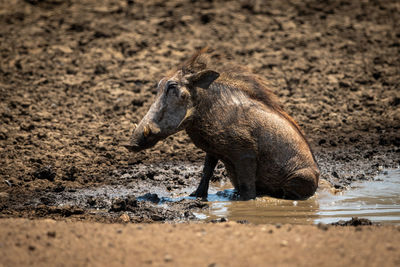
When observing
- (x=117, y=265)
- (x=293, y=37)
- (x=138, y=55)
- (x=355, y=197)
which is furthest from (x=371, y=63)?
(x=117, y=265)

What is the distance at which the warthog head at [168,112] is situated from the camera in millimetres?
7156

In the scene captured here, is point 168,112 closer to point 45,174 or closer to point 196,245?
point 45,174

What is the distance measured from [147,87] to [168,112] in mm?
4666

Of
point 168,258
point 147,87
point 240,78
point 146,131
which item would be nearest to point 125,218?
point 146,131

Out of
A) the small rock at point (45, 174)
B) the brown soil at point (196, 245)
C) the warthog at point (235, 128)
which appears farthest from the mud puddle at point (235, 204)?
the brown soil at point (196, 245)

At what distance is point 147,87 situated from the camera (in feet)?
38.8

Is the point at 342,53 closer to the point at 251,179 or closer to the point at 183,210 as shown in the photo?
the point at 251,179

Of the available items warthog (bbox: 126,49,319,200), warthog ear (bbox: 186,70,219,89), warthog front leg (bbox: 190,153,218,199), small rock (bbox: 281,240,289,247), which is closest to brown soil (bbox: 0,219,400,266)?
small rock (bbox: 281,240,289,247)

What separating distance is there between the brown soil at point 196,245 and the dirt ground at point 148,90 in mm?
52

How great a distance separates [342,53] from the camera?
1341cm

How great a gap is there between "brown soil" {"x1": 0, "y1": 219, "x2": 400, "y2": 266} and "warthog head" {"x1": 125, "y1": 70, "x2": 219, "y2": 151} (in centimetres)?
191

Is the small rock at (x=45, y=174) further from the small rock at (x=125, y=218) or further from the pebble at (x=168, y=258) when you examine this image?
the pebble at (x=168, y=258)

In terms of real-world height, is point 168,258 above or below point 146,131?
below

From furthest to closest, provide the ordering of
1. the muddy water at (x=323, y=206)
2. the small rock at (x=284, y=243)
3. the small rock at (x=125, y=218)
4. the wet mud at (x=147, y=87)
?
the wet mud at (x=147, y=87) < the muddy water at (x=323, y=206) < the small rock at (x=125, y=218) < the small rock at (x=284, y=243)
